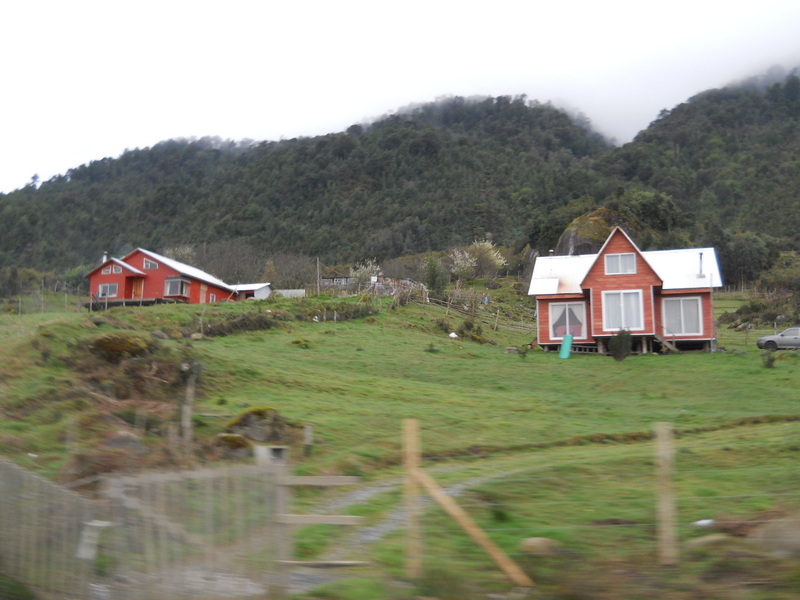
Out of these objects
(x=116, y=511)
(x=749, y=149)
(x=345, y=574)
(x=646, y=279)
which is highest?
(x=749, y=149)

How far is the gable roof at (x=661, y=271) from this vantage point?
3678 cm

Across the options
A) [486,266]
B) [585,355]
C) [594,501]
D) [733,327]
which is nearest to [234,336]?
[585,355]

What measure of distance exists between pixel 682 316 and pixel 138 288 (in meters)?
44.0

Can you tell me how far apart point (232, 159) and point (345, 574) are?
498 ft

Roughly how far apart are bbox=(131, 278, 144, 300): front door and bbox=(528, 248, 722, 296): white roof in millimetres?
35863

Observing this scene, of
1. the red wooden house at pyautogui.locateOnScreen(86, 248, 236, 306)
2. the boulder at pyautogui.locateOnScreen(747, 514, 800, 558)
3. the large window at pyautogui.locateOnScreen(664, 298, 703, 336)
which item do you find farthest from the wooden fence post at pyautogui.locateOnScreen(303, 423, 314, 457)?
the red wooden house at pyautogui.locateOnScreen(86, 248, 236, 306)

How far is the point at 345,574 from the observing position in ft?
25.7

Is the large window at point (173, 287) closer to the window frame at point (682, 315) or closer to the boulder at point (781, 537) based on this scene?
the window frame at point (682, 315)

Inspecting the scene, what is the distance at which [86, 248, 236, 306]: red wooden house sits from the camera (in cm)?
6159

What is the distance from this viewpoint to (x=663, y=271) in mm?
38125

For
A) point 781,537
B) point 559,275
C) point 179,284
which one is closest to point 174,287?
point 179,284

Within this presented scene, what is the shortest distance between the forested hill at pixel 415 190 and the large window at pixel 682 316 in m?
46.0

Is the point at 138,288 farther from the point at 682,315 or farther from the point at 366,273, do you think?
the point at 682,315

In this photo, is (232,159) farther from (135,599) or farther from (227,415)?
(135,599)
